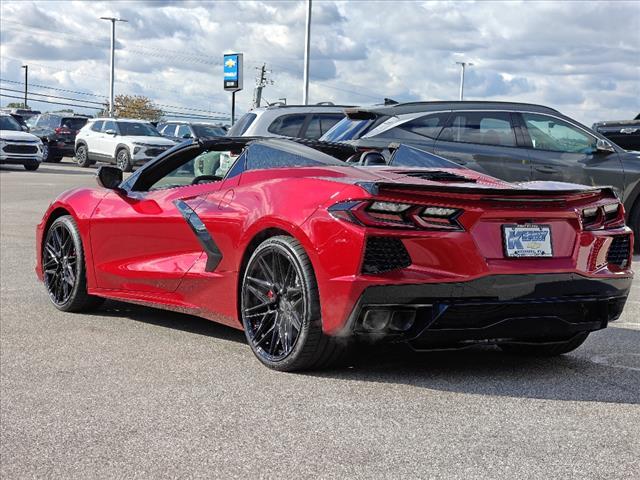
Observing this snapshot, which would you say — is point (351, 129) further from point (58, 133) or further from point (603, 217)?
point (58, 133)

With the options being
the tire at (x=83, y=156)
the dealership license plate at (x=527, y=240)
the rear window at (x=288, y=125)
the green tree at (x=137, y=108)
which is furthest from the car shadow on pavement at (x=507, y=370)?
the green tree at (x=137, y=108)

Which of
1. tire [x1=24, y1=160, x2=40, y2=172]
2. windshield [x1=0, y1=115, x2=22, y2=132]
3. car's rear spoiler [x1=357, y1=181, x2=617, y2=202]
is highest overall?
car's rear spoiler [x1=357, y1=181, x2=617, y2=202]

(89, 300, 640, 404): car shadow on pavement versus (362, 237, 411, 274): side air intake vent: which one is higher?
(362, 237, 411, 274): side air intake vent

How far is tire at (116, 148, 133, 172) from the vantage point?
30.4m

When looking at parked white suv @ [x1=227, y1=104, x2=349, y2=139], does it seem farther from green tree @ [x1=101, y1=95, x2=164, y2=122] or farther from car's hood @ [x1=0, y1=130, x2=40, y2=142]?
green tree @ [x1=101, y1=95, x2=164, y2=122]

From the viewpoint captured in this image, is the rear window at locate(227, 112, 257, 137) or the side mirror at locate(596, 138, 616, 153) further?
the rear window at locate(227, 112, 257, 137)

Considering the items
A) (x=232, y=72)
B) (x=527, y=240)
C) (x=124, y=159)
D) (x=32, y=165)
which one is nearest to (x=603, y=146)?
(x=527, y=240)

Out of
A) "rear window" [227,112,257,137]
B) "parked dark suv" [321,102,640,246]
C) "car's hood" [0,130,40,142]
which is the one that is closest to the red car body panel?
"parked dark suv" [321,102,640,246]

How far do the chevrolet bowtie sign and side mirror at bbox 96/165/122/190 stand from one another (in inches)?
1283

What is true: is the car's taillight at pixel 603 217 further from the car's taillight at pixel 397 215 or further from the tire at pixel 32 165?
the tire at pixel 32 165

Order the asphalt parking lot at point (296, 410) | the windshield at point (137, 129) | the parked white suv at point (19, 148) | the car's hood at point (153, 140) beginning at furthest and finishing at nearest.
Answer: the windshield at point (137, 129) → the car's hood at point (153, 140) → the parked white suv at point (19, 148) → the asphalt parking lot at point (296, 410)

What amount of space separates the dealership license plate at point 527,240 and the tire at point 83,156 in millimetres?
29815

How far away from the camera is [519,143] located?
11508mm

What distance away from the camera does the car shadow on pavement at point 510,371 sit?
4969 mm
